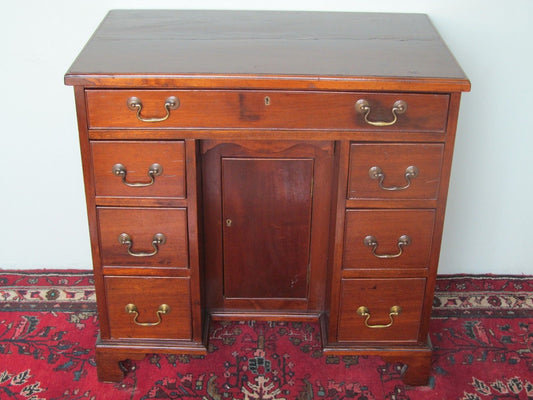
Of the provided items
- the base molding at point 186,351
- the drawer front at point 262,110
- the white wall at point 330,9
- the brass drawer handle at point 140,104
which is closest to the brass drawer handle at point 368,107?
the drawer front at point 262,110

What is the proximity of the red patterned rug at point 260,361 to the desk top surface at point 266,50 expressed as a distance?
0.88 metres

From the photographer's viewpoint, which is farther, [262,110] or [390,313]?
[390,313]

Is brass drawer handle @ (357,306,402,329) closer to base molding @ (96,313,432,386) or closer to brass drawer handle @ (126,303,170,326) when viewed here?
base molding @ (96,313,432,386)

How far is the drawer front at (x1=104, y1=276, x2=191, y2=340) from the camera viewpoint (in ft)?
6.40

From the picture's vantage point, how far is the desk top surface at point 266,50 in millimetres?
1660

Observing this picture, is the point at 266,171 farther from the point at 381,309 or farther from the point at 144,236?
the point at 381,309

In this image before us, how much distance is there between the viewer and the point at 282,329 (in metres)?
2.27

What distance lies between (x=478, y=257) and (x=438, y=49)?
3.14 feet

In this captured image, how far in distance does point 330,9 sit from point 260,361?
3.46ft

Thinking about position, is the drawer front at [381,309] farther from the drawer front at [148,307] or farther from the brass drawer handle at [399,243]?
the drawer front at [148,307]

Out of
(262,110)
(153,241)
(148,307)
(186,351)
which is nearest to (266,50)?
(262,110)

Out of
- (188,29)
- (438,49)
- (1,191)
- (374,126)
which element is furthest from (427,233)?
(1,191)

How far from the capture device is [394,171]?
1798 mm

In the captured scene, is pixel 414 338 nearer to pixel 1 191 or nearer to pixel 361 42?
pixel 361 42
